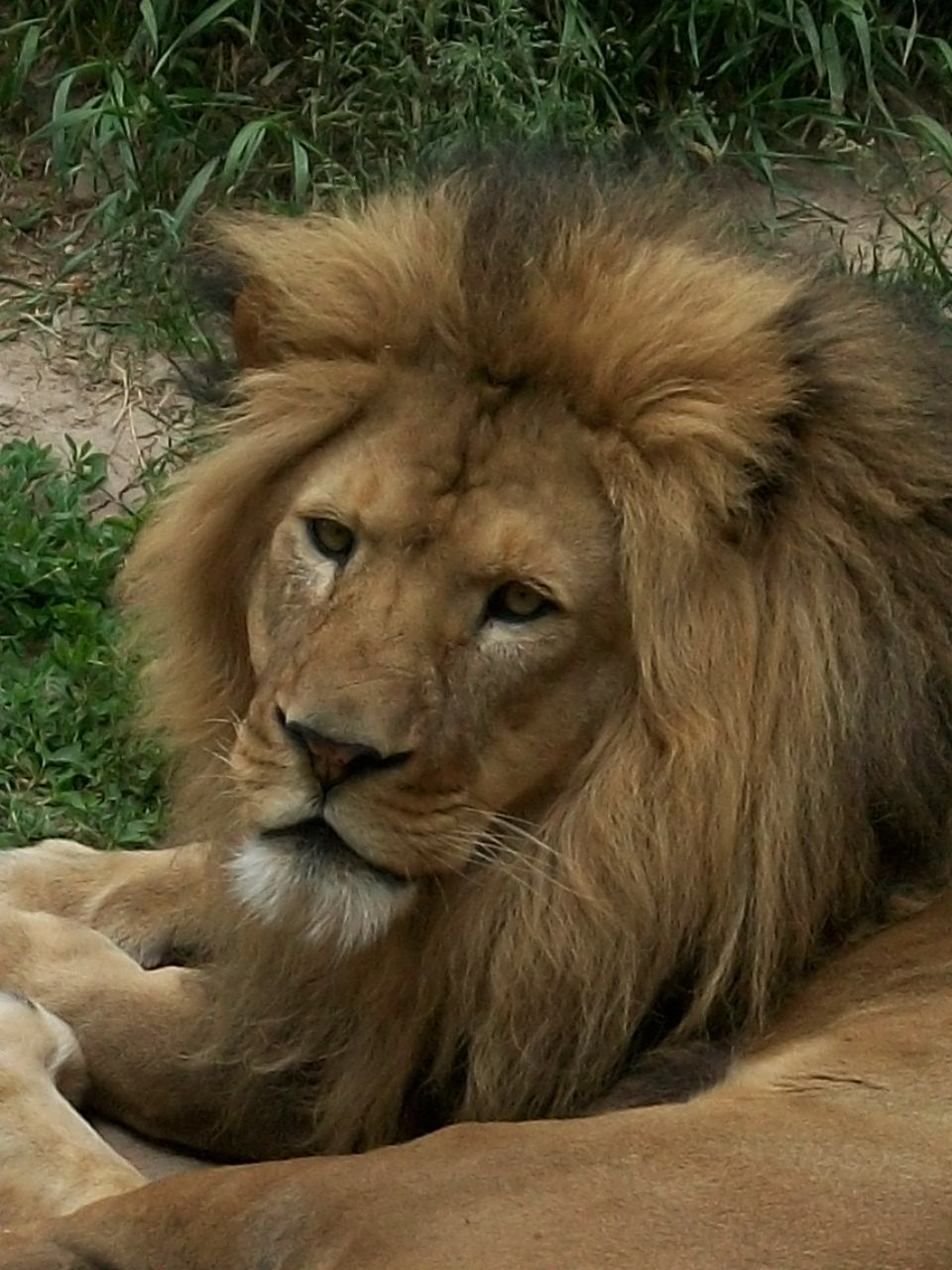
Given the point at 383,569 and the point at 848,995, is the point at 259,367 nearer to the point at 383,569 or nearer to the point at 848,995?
the point at 383,569

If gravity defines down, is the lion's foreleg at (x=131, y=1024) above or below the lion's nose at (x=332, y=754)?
below

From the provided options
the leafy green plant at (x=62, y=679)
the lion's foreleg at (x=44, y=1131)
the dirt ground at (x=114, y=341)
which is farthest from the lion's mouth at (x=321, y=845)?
the dirt ground at (x=114, y=341)

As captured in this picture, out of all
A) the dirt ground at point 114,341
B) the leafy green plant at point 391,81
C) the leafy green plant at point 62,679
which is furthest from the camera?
the leafy green plant at point 391,81

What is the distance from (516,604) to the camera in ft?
9.45

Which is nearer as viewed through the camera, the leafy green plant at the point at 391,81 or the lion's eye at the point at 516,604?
the lion's eye at the point at 516,604

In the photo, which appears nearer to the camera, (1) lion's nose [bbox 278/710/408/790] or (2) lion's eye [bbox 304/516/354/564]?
(1) lion's nose [bbox 278/710/408/790]

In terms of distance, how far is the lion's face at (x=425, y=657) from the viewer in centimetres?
282

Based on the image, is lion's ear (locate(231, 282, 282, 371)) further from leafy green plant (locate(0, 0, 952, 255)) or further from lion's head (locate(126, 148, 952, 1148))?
leafy green plant (locate(0, 0, 952, 255))

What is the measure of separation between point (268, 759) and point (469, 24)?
344cm

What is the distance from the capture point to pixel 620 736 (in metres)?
2.93

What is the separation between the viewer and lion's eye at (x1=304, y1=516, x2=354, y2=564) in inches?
115

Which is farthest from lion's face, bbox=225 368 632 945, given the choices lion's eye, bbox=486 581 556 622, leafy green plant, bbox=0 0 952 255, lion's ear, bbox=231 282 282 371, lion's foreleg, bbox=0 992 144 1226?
leafy green plant, bbox=0 0 952 255

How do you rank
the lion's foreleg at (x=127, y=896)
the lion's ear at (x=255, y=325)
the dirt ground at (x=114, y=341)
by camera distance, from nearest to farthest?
the lion's ear at (x=255, y=325)
the lion's foreleg at (x=127, y=896)
the dirt ground at (x=114, y=341)

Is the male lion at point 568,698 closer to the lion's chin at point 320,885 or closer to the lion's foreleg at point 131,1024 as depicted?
the lion's chin at point 320,885
